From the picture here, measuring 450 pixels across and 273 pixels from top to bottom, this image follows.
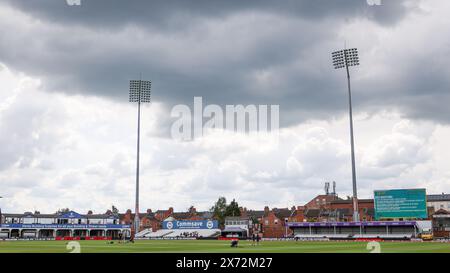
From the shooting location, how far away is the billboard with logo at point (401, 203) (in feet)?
280

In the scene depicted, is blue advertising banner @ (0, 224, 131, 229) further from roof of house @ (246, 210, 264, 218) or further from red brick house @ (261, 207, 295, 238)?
roof of house @ (246, 210, 264, 218)

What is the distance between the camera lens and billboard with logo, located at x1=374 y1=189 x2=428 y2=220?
8544cm

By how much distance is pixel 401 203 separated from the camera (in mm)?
86812

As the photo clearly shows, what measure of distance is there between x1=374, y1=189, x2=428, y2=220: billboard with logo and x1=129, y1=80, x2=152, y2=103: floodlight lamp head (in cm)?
4953

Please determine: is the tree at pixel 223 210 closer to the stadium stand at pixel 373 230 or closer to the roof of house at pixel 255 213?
the roof of house at pixel 255 213

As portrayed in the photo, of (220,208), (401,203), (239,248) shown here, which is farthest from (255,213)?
(239,248)

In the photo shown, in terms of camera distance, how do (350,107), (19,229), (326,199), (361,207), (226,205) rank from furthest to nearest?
(226,205), (326,199), (361,207), (19,229), (350,107)

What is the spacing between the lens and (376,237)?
94750mm

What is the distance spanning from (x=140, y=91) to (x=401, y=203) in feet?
182

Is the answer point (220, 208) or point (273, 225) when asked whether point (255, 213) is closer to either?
point (220, 208)
